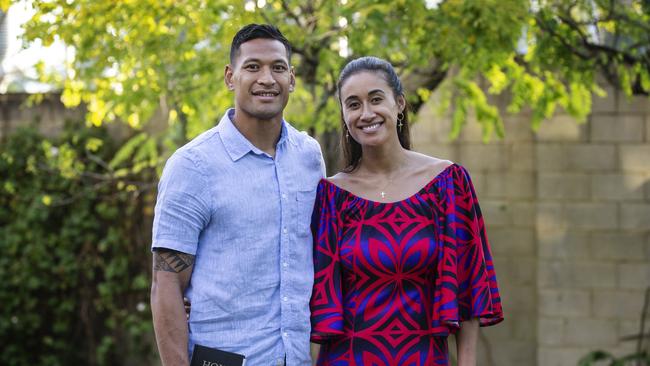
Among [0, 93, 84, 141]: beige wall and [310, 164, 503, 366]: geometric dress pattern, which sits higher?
[0, 93, 84, 141]: beige wall

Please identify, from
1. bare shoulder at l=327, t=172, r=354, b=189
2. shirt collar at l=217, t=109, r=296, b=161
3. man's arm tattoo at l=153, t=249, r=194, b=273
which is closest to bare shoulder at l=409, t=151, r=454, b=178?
bare shoulder at l=327, t=172, r=354, b=189

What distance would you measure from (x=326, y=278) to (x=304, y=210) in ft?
0.81

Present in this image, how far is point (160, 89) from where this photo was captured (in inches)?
238

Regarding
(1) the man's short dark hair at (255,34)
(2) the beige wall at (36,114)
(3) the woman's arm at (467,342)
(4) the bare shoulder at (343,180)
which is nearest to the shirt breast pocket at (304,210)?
(4) the bare shoulder at (343,180)

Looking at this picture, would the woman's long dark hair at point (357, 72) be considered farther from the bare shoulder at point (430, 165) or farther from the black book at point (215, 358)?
the black book at point (215, 358)

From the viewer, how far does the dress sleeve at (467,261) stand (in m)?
3.33

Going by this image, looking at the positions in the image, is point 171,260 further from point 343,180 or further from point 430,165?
point 430,165

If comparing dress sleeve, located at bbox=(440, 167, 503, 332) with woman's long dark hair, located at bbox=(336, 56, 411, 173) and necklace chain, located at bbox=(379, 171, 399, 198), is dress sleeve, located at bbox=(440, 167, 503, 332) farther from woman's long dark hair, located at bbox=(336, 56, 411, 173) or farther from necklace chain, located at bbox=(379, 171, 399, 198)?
woman's long dark hair, located at bbox=(336, 56, 411, 173)

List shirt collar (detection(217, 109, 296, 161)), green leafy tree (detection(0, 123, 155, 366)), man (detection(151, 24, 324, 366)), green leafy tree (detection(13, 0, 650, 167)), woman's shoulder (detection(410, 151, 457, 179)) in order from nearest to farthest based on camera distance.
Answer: man (detection(151, 24, 324, 366)), shirt collar (detection(217, 109, 296, 161)), woman's shoulder (detection(410, 151, 457, 179)), green leafy tree (detection(13, 0, 650, 167)), green leafy tree (detection(0, 123, 155, 366))

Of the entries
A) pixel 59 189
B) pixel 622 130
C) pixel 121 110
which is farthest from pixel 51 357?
pixel 622 130

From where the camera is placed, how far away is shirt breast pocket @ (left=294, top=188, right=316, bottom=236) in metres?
3.33

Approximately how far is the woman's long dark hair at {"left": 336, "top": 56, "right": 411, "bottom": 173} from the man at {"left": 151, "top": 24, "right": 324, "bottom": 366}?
282 mm

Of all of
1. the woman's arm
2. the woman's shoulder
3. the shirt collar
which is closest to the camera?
the shirt collar

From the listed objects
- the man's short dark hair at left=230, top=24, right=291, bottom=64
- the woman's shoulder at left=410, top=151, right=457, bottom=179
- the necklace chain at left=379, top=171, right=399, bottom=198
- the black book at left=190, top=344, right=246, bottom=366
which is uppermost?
the man's short dark hair at left=230, top=24, right=291, bottom=64
